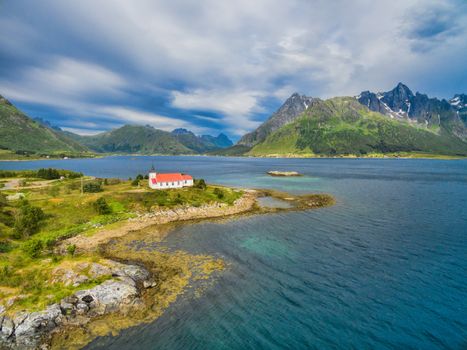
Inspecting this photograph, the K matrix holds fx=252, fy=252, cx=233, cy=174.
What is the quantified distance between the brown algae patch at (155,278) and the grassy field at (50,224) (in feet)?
17.0

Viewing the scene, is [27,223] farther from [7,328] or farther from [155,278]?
[155,278]

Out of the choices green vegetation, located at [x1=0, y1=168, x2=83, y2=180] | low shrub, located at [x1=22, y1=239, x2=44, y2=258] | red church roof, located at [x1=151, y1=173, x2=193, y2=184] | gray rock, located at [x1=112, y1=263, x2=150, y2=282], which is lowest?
gray rock, located at [x1=112, y1=263, x2=150, y2=282]

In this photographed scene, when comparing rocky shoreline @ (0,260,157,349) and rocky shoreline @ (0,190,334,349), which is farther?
rocky shoreline @ (0,190,334,349)

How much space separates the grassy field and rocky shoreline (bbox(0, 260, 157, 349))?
133 cm

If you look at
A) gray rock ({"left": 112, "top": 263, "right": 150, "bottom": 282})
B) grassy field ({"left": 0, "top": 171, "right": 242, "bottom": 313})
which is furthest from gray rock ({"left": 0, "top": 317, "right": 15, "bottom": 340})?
gray rock ({"left": 112, "top": 263, "right": 150, "bottom": 282})

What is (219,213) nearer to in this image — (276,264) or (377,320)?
(276,264)

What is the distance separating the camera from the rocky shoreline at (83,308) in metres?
23.2

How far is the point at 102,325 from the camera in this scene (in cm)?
2523

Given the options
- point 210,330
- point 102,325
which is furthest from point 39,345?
point 210,330

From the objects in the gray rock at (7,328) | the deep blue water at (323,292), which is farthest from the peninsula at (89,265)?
the deep blue water at (323,292)

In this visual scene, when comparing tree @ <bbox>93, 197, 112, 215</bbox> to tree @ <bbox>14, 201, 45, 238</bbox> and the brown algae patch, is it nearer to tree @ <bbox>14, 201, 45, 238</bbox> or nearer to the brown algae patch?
tree @ <bbox>14, 201, 45, 238</bbox>

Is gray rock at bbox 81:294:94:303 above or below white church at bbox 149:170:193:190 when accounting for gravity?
below

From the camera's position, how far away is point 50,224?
180 ft

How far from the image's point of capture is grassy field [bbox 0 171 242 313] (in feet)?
93.7
